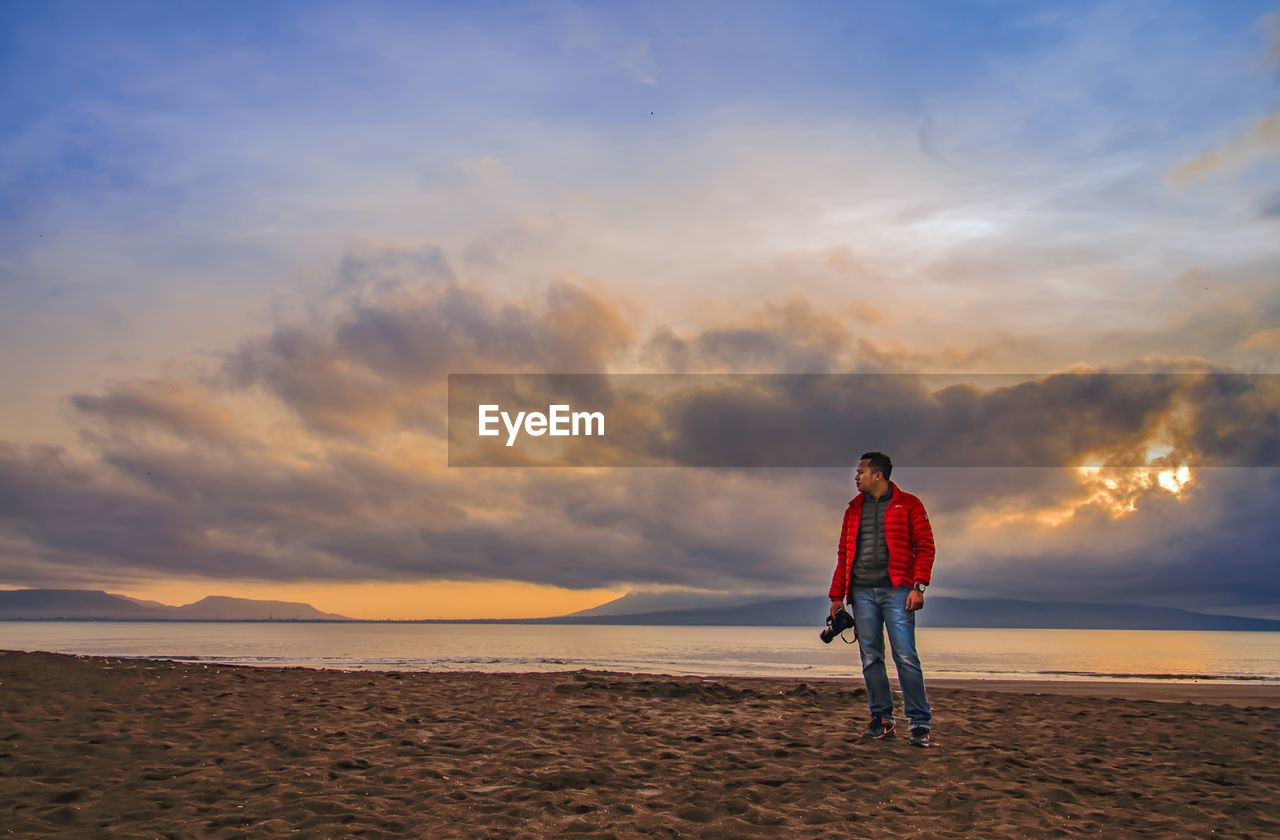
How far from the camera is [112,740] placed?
6.98 metres

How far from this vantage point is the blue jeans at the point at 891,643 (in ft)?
24.0

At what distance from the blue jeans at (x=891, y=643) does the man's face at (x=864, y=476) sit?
1028mm

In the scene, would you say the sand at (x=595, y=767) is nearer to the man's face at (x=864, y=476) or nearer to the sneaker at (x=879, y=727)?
the sneaker at (x=879, y=727)

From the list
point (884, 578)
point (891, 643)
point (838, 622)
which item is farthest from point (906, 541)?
point (838, 622)

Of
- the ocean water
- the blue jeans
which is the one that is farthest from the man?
the ocean water

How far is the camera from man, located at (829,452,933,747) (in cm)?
735

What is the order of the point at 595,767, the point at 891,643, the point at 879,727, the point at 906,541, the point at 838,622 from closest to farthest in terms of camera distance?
1. the point at 595,767
2. the point at 891,643
3. the point at 906,541
4. the point at 879,727
5. the point at 838,622

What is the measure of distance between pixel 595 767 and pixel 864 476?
12.6 ft

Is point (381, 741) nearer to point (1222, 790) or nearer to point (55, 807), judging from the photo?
point (55, 807)

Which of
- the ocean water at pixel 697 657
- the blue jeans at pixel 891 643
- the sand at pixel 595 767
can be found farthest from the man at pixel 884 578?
the ocean water at pixel 697 657

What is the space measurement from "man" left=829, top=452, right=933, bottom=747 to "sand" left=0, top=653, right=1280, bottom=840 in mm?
440

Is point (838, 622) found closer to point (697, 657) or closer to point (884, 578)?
point (884, 578)

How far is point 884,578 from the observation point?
7555mm

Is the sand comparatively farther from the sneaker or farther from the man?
the man
